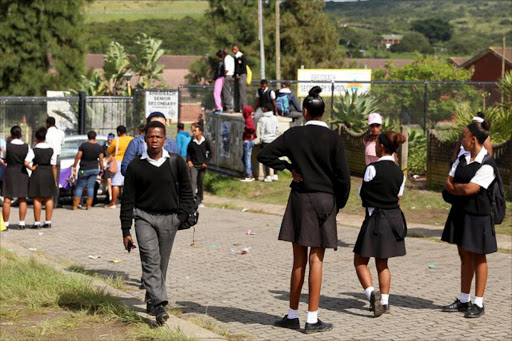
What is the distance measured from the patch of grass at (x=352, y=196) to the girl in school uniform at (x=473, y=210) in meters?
6.11

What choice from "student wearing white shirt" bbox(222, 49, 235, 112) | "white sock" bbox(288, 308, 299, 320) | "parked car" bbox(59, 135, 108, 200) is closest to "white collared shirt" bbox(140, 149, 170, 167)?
"white sock" bbox(288, 308, 299, 320)

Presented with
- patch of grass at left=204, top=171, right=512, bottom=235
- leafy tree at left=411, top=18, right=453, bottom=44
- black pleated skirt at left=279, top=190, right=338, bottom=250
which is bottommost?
patch of grass at left=204, top=171, right=512, bottom=235

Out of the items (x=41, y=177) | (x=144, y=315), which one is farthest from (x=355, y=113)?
(x=144, y=315)

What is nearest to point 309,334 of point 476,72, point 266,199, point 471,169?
point 471,169

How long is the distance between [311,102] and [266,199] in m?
12.7

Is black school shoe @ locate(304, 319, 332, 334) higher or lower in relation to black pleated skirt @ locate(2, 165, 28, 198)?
lower

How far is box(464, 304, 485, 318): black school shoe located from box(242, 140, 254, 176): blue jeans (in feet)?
43.4

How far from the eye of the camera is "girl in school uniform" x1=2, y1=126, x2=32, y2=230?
50.9ft

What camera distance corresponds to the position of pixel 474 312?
344 inches

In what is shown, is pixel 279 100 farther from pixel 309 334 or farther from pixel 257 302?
pixel 309 334

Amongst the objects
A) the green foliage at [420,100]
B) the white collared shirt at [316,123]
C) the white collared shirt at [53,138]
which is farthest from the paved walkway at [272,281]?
the green foliage at [420,100]

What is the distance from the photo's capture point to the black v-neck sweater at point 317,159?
25.3ft

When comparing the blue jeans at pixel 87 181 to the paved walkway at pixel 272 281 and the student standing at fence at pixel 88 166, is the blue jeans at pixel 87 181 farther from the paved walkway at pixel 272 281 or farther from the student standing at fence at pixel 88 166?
the paved walkway at pixel 272 281

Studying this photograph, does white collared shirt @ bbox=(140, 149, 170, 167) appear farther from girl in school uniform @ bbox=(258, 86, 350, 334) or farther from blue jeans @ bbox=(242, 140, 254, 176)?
blue jeans @ bbox=(242, 140, 254, 176)
